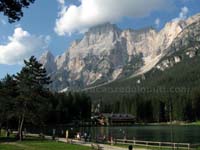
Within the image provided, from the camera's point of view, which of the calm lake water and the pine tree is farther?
the calm lake water

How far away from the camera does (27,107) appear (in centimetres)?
9612

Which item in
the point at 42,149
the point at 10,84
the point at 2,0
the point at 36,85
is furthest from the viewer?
the point at 10,84

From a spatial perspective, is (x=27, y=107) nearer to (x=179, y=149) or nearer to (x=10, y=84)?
(x=10, y=84)

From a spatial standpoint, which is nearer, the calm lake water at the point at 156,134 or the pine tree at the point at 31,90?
the pine tree at the point at 31,90

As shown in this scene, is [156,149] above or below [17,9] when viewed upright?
below

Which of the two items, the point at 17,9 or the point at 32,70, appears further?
the point at 32,70

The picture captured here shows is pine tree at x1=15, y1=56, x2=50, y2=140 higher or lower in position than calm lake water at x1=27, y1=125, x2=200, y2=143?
higher

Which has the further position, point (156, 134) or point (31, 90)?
point (156, 134)

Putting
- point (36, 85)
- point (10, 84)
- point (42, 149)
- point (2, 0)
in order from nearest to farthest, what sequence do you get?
point (2, 0) → point (42, 149) → point (36, 85) → point (10, 84)

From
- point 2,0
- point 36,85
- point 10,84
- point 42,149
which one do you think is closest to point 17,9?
point 2,0

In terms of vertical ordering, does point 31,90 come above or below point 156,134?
above

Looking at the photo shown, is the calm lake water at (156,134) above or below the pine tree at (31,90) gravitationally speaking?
below

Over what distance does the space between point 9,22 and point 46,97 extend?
69.6 m

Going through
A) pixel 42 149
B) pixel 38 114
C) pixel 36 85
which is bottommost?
pixel 42 149
